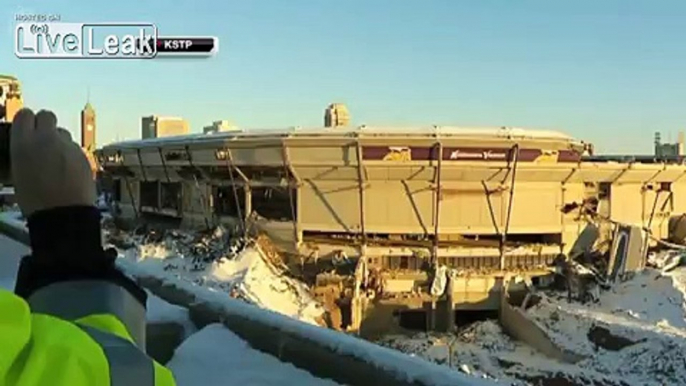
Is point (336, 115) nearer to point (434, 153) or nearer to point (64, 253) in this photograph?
point (434, 153)

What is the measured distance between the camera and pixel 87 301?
1.34 m

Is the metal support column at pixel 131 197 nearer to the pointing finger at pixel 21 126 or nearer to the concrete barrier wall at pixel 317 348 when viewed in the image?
the concrete barrier wall at pixel 317 348

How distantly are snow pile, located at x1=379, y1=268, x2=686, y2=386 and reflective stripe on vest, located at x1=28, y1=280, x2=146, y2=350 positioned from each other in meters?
14.7

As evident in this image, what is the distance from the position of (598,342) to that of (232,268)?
9.40 metres

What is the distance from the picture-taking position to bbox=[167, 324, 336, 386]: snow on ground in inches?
152

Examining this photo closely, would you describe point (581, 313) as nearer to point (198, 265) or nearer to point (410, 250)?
point (410, 250)

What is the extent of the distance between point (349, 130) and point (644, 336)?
954cm

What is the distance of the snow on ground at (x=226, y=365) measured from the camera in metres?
3.86

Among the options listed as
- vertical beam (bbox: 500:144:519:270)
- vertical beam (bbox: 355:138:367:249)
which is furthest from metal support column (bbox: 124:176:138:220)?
vertical beam (bbox: 500:144:519:270)

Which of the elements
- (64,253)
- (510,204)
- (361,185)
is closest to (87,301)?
(64,253)

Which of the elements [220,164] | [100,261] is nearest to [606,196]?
[220,164]

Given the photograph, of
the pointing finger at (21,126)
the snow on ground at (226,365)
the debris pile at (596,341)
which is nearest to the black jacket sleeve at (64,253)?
the pointing finger at (21,126)

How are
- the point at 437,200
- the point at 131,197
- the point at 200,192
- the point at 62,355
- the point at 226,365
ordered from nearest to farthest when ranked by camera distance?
the point at 62,355, the point at 226,365, the point at 437,200, the point at 200,192, the point at 131,197

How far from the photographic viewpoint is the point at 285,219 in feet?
79.4
